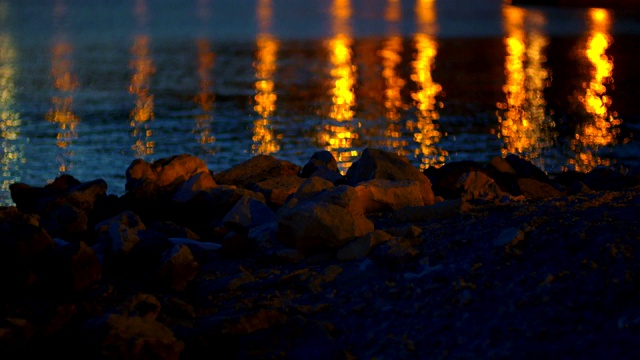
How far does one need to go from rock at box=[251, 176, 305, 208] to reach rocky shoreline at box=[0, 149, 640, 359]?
0.66 metres

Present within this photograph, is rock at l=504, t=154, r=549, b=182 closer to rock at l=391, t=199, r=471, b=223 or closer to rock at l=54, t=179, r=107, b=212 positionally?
rock at l=391, t=199, r=471, b=223

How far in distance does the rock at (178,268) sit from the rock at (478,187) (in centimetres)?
382

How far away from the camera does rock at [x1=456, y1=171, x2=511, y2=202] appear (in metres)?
10.6

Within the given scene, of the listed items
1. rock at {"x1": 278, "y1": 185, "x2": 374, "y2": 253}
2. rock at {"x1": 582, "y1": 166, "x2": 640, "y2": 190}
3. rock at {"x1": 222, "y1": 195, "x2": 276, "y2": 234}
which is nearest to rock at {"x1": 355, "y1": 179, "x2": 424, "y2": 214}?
rock at {"x1": 222, "y1": 195, "x2": 276, "y2": 234}

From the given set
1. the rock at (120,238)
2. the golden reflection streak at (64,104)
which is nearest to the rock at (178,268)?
the rock at (120,238)

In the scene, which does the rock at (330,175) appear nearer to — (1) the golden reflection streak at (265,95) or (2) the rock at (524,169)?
(2) the rock at (524,169)

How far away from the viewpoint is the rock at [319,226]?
7.99 metres

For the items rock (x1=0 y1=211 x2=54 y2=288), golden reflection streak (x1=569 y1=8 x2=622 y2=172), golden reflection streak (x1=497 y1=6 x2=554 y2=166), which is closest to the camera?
rock (x1=0 y1=211 x2=54 y2=288)

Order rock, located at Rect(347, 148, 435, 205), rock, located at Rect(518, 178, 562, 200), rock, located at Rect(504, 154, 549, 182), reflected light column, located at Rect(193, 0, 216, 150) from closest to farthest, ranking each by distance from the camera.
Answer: rock, located at Rect(347, 148, 435, 205) < rock, located at Rect(518, 178, 562, 200) < rock, located at Rect(504, 154, 549, 182) < reflected light column, located at Rect(193, 0, 216, 150)

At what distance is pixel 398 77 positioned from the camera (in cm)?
2786

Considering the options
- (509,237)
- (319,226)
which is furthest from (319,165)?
(509,237)

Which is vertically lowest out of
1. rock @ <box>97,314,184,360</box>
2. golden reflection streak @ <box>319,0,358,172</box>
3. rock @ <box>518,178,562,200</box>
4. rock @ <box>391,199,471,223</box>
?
rock @ <box>97,314,184,360</box>

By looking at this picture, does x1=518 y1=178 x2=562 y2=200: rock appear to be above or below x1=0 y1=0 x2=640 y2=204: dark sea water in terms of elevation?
below

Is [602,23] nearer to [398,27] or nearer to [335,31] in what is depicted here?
[398,27]
